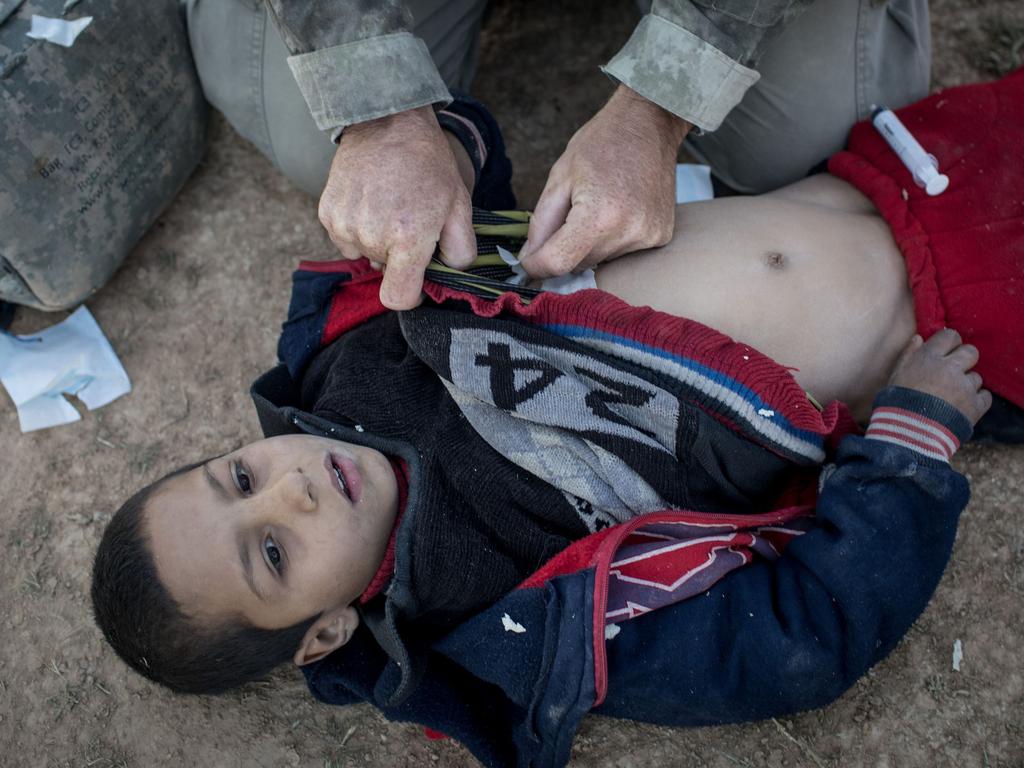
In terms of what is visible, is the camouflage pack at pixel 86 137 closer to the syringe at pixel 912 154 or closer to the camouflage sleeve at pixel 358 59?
the camouflage sleeve at pixel 358 59

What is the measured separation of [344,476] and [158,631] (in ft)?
1.25

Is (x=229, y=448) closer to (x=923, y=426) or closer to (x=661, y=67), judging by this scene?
(x=661, y=67)

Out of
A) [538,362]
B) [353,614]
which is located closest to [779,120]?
[538,362]

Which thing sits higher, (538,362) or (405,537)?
(538,362)

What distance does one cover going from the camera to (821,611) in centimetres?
139

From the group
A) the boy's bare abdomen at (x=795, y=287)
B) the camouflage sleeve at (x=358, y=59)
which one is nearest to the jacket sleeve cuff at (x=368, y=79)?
the camouflage sleeve at (x=358, y=59)

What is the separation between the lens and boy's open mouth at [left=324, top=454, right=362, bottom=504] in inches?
57.7

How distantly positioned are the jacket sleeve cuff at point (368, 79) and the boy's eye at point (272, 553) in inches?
29.4

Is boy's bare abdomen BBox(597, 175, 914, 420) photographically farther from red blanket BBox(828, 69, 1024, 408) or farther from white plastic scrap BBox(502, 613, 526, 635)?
white plastic scrap BBox(502, 613, 526, 635)

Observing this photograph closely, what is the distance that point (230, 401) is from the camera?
203 centimetres

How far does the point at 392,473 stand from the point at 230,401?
0.68 meters

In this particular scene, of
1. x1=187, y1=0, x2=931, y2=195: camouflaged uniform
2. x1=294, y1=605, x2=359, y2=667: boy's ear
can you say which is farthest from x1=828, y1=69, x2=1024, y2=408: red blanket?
x1=294, y1=605, x2=359, y2=667: boy's ear

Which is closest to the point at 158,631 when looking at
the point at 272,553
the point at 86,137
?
the point at 272,553

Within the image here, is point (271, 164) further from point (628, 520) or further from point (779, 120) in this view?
point (628, 520)
